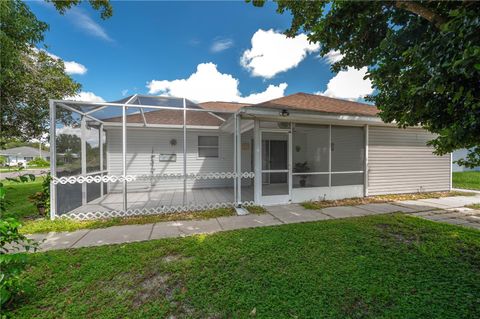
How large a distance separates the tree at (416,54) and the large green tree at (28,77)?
244 inches

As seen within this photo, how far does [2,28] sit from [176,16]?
15.9 ft

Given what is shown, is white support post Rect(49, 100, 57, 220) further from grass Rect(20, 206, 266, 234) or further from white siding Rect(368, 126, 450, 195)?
white siding Rect(368, 126, 450, 195)

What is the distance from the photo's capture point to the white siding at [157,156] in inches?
341

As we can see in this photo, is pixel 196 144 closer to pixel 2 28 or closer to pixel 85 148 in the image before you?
pixel 85 148

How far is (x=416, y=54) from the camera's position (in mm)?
2576

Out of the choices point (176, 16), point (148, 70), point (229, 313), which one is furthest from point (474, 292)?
point (148, 70)

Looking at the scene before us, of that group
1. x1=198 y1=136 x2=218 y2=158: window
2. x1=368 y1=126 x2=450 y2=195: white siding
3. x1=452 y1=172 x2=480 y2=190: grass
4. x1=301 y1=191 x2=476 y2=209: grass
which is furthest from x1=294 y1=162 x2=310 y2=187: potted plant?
x1=452 y1=172 x2=480 y2=190: grass

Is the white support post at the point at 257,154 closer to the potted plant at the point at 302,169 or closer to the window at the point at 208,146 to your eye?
the potted plant at the point at 302,169

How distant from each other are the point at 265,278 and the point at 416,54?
3.53 metres

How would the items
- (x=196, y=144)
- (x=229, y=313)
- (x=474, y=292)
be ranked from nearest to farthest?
1. (x=229, y=313)
2. (x=474, y=292)
3. (x=196, y=144)

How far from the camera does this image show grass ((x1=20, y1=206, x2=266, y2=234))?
4.39 metres

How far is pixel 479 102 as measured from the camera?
82.4 inches

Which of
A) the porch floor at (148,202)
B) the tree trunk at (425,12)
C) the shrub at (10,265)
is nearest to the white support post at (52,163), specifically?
the porch floor at (148,202)

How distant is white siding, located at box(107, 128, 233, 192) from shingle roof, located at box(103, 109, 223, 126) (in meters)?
0.72
